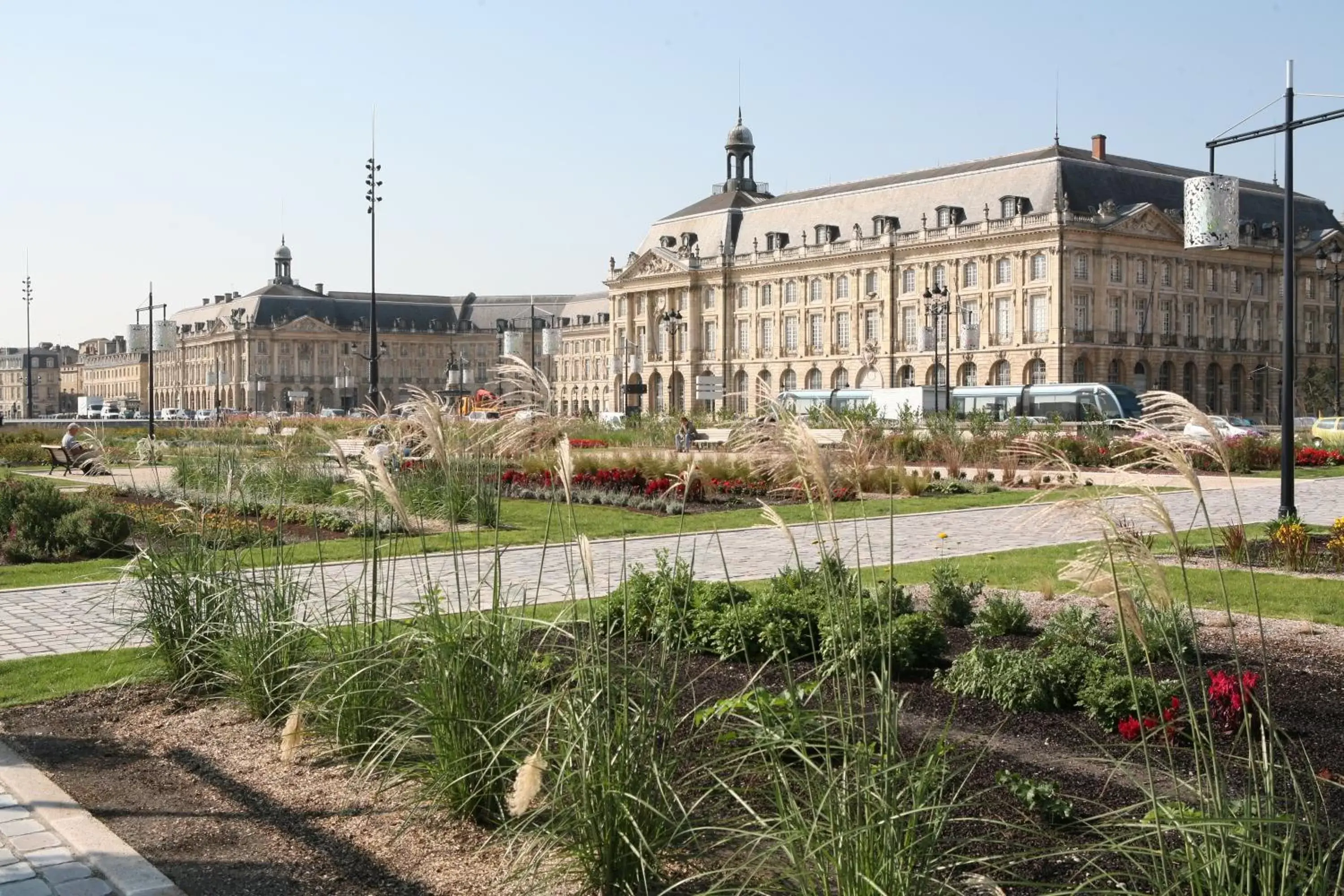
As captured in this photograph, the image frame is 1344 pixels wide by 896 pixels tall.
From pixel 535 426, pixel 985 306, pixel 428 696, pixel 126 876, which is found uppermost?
pixel 985 306

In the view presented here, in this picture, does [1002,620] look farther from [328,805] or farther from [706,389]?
[706,389]

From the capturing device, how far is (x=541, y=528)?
15641mm

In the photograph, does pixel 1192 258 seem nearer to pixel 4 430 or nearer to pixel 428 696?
pixel 4 430

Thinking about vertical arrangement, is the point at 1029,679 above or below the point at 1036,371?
below

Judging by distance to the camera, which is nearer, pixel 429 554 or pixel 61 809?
pixel 61 809

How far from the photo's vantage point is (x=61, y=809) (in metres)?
4.95

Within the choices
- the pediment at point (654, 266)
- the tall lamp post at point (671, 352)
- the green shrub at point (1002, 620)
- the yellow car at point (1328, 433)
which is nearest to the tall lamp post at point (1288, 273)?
the green shrub at point (1002, 620)

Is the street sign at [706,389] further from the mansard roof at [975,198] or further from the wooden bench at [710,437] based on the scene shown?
the mansard roof at [975,198]

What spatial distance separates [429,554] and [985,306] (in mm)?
56238

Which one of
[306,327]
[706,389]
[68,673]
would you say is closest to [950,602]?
[68,673]

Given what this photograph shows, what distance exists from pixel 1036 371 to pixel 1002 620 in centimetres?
5791

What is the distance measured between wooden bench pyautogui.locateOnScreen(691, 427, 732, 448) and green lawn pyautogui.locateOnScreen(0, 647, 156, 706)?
15748 millimetres

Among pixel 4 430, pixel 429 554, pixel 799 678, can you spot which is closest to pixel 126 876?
pixel 799 678

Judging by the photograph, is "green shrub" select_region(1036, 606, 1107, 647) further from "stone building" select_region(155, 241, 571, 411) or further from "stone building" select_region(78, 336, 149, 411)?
"stone building" select_region(78, 336, 149, 411)
